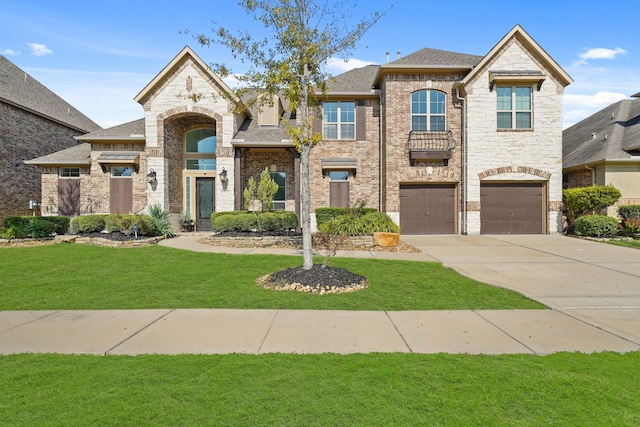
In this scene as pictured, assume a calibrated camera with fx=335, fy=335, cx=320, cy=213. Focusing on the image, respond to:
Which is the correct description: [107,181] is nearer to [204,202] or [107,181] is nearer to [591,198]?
[204,202]

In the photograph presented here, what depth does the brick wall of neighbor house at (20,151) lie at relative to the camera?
18.3 meters

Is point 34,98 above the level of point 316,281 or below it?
above

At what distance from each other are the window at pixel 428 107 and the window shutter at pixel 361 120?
7.73ft

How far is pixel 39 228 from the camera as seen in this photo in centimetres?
1337

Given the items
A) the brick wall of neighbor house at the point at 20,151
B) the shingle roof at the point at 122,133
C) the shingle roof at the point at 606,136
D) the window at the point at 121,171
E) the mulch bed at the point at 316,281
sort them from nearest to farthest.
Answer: the mulch bed at the point at 316,281 → the shingle roof at the point at 606,136 → the shingle roof at the point at 122,133 → the window at the point at 121,171 → the brick wall of neighbor house at the point at 20,151

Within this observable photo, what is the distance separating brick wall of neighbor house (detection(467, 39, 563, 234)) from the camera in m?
15.4

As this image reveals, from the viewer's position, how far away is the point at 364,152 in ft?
55.8

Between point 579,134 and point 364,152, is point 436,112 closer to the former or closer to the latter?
point 364,152

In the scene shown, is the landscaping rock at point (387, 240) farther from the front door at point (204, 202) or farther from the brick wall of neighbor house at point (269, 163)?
the front door at point (204, 202)

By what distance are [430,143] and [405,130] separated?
1.34 m

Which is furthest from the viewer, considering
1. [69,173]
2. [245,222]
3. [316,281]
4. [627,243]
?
[69,173]

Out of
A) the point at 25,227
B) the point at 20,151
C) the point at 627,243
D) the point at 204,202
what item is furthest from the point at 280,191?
the point at 20,151

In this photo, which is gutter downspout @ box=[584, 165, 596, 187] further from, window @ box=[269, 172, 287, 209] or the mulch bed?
the mulch bed

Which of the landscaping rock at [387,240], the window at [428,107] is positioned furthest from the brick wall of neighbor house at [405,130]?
the landscaping rock at [387,240]
